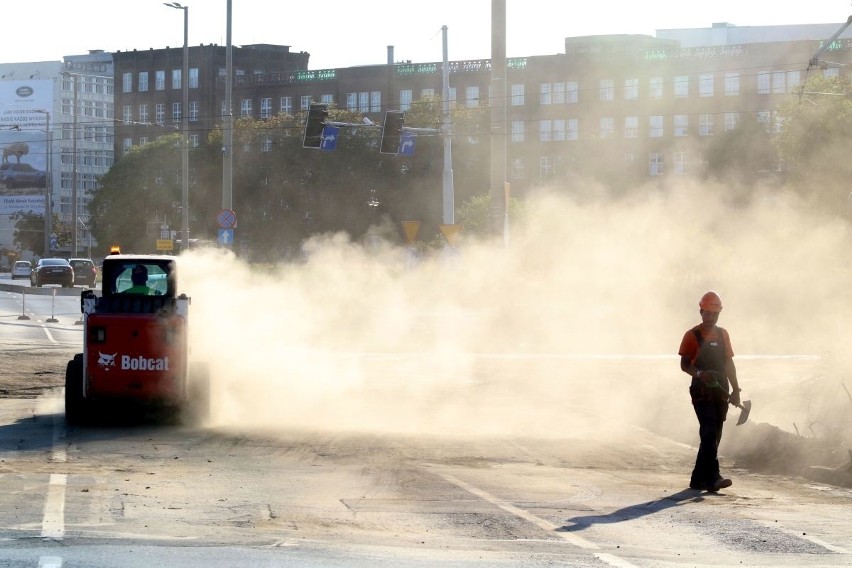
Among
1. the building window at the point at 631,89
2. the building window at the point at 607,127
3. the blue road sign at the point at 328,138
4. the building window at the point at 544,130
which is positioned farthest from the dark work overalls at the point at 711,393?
the building window at the point at 544,130

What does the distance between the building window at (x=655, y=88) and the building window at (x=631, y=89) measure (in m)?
1.09

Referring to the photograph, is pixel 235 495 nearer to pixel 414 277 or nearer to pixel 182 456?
pixel 182 456

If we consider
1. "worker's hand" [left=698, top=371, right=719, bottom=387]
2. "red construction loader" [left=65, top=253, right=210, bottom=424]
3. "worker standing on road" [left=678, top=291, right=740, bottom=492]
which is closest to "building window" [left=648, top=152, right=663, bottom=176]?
"red construction loader" [left=65, top=253, right=210, bottom=424]

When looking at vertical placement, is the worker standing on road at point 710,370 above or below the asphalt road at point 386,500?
above

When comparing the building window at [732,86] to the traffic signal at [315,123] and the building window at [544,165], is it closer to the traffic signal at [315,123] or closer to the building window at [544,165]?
the building window at [544,165]

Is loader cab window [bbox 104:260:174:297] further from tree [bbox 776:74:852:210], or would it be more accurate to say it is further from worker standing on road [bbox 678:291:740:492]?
tree [bbox 776:74:852:210]

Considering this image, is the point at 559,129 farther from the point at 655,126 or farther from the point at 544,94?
the point at 655,126

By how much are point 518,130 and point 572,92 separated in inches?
257

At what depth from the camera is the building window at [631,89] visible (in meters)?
108

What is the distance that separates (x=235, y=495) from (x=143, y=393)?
4.91m

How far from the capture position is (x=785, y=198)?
40.8 meters

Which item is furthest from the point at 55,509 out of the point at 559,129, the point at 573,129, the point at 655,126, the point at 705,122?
the point at 559,129

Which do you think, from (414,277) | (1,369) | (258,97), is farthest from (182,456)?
(258,97)

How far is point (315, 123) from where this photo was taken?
110ft
